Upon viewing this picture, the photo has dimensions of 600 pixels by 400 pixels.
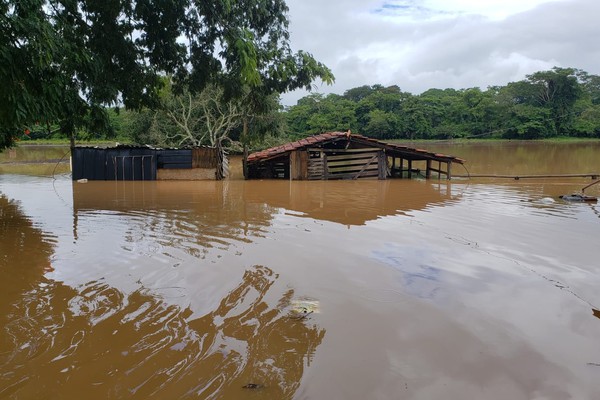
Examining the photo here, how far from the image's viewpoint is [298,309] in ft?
15.3

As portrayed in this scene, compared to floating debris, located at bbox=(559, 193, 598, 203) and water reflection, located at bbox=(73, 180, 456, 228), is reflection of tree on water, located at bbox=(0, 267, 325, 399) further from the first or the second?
floating debris, located at bbox=(559, 193, 598, 203)

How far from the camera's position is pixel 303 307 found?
471 centimetres

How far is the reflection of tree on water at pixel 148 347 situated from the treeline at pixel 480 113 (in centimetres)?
5760

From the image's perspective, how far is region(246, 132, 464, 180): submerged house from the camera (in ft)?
75.0

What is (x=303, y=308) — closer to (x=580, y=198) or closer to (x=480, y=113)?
(x=580, y=198)

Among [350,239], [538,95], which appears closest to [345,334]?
[350,239]

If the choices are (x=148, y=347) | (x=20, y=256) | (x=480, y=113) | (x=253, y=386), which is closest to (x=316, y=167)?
(x=20, y=256)

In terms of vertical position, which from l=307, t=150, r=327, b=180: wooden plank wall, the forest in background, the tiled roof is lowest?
l=307, t=150, r=327, b=180: wooden plank wall

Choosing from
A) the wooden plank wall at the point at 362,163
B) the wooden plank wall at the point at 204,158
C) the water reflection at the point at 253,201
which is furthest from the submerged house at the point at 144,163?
the wooden plank wall at the point at 362,163

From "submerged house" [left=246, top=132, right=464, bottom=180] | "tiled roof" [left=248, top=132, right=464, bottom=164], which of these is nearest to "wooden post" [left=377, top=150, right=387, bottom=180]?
"submerged house" [left=246, top=132, right=464, bottom=180]

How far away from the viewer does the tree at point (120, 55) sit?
638 centimetres

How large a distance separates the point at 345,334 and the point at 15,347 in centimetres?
289

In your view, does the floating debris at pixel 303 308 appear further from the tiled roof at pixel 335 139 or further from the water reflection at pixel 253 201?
the tiled roof at pixel 335 139

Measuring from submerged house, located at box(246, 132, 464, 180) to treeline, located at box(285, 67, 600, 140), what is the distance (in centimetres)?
3794
